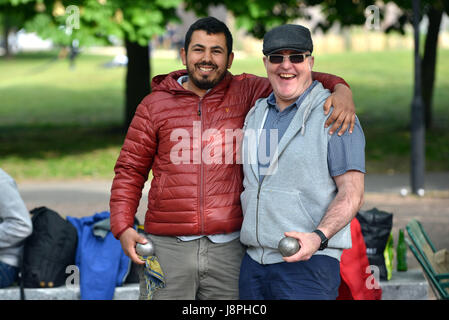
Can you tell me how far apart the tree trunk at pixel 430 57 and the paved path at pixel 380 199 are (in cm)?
472

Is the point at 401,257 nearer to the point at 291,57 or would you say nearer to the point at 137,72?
the point at 291,57

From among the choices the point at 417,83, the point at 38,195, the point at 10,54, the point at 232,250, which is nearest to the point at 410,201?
the point at 417,83

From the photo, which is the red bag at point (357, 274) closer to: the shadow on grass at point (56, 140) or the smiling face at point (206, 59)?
the smiling face at point (206, 59)

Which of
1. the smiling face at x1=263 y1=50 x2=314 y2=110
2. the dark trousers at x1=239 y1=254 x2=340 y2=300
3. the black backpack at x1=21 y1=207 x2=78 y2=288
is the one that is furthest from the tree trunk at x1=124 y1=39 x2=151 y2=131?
the dark trousers at x1=239 y1=254 x2=340 y2=300

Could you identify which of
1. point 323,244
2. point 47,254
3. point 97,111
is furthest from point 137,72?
point 323,244

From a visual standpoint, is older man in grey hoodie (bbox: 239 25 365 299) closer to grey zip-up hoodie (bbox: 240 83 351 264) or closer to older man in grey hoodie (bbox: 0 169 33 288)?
grey zip-up hoodie (bbox: 240 83 351 264)

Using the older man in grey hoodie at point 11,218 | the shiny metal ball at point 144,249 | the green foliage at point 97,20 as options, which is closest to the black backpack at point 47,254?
the older man in grey hoodie at point 11,218

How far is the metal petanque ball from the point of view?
8.77ft

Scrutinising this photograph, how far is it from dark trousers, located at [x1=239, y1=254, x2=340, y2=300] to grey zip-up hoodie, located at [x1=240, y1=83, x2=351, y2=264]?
1.4 inches

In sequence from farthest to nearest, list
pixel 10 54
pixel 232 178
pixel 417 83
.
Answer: pixel 10 54
pixel 417 83
pixel 232 178

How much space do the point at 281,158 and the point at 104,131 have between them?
49.5 ft

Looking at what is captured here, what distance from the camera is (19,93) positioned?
105ft

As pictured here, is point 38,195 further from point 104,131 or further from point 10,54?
point 10,54

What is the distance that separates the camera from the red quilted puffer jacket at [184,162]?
319 centimetres
